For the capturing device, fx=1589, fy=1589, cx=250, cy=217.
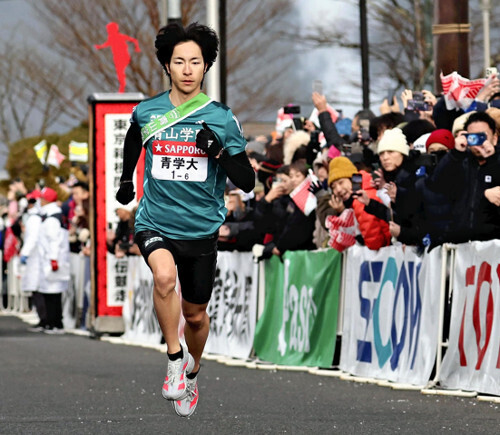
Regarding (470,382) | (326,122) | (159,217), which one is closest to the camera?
(159,217)

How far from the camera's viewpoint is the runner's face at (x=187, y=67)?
898 centimetres

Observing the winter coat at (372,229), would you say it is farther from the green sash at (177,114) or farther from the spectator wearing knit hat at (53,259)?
the spectator wearing knit hat at (53,259)

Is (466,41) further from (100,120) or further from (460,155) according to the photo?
(100,120)

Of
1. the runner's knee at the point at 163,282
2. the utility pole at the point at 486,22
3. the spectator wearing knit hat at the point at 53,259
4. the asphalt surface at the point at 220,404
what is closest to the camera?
the runner's knee at the point at 163,282

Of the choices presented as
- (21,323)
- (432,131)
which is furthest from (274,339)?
(21,323)

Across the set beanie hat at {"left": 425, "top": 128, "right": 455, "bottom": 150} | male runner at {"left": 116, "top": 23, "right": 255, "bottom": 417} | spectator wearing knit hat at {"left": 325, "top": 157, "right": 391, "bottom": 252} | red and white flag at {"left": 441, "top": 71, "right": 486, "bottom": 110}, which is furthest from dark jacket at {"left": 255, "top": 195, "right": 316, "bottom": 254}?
male runner at {"left": 116, "top": 23, "right": 255, "bottom": 417}

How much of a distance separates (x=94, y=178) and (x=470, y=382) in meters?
12.0

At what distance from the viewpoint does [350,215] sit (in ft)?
48.0

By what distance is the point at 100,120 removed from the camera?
23203 mm

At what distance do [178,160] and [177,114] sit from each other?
0.85 feet

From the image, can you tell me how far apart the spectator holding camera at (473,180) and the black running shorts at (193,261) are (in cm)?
338

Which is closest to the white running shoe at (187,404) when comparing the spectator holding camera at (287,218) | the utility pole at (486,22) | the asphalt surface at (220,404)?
the asphalt surface at (220,404)

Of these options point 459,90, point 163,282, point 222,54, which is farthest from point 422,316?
point 222,54

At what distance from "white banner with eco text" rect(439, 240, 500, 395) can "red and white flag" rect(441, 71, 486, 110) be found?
1.60 meters
